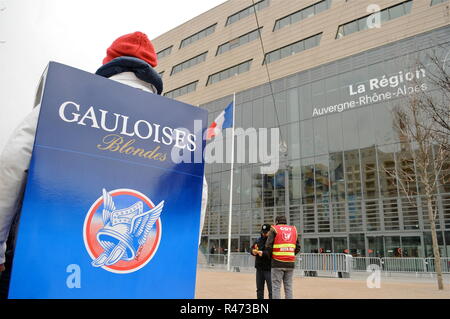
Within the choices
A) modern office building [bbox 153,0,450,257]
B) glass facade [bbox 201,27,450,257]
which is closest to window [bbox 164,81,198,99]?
modern office building [bbox 153,0,450,257]

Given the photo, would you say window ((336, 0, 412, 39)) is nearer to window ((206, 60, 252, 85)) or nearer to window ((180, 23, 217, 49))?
window ((206, 60, 252, 85))

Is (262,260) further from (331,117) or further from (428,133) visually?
(331,117)

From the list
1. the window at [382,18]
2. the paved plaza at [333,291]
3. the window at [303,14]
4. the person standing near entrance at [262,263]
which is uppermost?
the window at [303,14]

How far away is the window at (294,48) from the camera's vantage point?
2382cm

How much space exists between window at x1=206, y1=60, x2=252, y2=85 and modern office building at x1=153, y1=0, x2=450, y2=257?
10cm

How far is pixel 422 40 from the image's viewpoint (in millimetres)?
19203

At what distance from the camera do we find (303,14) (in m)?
24.8

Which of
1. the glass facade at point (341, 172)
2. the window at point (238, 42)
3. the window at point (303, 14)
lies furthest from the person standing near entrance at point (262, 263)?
the window at point (238, 42)

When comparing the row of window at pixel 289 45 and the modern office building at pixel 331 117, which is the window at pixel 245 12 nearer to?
the row of window at pixel 289 45

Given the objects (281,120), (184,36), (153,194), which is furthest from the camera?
(184,36)

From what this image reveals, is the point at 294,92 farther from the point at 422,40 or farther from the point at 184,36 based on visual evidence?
the point at 184,36

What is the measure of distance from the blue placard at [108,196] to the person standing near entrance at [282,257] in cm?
450
